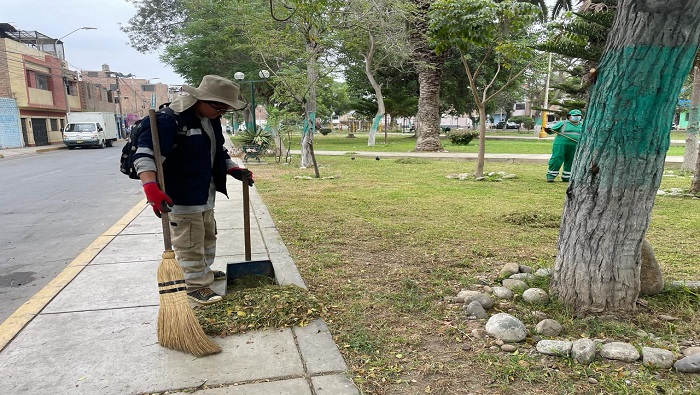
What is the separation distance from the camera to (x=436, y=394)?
7.38ft

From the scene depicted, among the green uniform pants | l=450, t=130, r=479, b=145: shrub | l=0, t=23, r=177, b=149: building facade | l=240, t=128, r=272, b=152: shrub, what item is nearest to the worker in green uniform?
the green uniform pants

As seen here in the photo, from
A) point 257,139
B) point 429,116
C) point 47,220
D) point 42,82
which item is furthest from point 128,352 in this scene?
point 42,82

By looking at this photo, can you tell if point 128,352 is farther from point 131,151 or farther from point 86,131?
point 86,131

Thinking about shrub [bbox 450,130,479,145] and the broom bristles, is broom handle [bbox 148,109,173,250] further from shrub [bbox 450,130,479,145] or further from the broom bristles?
shrub [bbox 450,130,479,145]

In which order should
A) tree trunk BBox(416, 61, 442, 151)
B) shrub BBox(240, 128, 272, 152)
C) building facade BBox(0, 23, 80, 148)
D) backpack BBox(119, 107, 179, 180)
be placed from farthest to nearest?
building facade BBox(0, 23, 80, 148), tree trunk BBox(416, 61, 442, 151), shrub BBox(240, 128, 272, 152), backpack BBox(119, 107, 179, 180)

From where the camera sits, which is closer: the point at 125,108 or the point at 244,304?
the point at 244,304

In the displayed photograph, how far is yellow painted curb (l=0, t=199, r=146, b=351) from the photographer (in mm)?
2957

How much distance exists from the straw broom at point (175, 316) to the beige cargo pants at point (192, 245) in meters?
0.49

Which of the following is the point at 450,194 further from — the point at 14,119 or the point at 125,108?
the point at 125,108

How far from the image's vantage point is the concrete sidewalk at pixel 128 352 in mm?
2344

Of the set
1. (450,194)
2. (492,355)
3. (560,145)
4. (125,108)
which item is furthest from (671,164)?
(125,108)

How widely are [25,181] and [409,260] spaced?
11.5 m

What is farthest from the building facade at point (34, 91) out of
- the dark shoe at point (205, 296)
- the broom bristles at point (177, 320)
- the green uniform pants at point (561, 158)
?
the broom bristles at point (177, 320)

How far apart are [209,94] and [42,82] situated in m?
37.8
